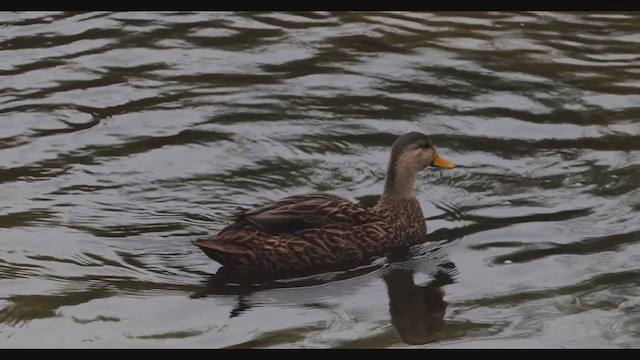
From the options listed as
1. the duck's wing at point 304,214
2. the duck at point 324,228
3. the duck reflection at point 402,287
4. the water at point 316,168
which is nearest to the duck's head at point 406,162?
the duck at point 324,228

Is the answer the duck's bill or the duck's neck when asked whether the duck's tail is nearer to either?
the duck's neck

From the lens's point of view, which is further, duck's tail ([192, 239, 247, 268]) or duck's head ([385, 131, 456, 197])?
duck's head ([385, 131, 456, 197])

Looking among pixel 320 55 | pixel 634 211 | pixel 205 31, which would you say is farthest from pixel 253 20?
pixel 634 211

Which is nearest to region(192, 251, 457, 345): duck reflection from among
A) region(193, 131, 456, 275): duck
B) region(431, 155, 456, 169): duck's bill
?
region(193, 131, 456, 275): duck

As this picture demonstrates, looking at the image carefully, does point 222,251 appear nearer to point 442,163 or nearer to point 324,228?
point 324,228

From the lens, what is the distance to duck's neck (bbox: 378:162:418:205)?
11.0m

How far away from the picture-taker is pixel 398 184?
11039 mm

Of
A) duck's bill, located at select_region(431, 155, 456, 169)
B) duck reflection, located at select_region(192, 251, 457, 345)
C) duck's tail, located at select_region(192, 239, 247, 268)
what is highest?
duck's bill, located at select_region(431, 155, 456, 169)

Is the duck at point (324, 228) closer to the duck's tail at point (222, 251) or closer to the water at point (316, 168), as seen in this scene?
the duck's tail at point (222, 251)

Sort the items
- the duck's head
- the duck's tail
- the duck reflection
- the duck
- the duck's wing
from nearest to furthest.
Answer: the duck reflection → the duck's tail → the duck → the duck's wing → the duck's head

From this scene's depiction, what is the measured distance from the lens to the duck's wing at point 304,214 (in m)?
10.1

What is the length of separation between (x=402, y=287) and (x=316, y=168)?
261cm

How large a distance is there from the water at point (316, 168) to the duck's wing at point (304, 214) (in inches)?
17.0

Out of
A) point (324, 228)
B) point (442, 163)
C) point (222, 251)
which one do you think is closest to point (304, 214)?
point (324, 228)
